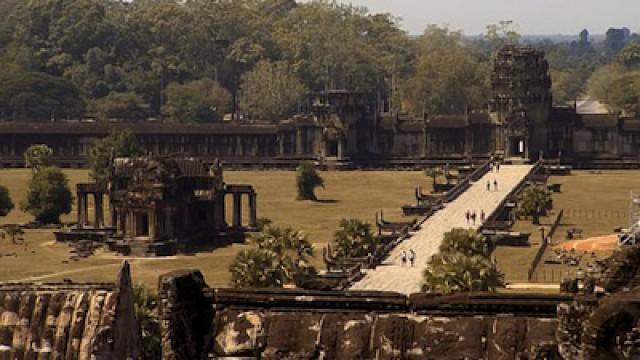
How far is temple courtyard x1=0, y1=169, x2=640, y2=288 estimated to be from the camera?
194 ft

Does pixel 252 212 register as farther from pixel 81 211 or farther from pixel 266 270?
pixel 266 270

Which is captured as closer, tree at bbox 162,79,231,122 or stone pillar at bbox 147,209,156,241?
stone pillar at bbox 147,209,156,241

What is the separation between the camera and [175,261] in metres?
63.3

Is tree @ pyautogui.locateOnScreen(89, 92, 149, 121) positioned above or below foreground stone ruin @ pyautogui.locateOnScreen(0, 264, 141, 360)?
above

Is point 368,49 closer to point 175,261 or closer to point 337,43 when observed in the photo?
point 337,43

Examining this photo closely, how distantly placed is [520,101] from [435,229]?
159 feet

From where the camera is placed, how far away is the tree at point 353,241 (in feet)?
191

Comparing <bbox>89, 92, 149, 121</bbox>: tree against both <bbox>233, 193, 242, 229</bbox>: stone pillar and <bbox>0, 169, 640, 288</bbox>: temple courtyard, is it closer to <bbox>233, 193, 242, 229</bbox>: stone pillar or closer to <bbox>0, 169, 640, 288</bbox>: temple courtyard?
<bbox>0, 169, 640, 288</bbox>: temple courtyard

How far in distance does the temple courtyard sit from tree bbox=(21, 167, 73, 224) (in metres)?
2.06

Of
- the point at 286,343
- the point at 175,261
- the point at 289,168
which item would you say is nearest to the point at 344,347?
the point at 286,343

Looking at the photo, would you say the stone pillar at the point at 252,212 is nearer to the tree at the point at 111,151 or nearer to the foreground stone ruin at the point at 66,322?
the tree at the point at 111,151

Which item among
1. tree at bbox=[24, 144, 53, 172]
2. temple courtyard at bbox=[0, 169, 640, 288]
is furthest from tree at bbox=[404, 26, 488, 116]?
tree at bbox=[24, 144, 53, 172]

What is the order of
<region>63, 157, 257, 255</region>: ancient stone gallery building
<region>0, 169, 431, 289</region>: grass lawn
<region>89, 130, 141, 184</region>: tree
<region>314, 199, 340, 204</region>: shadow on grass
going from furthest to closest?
<region>314, 199, 340, 204</region>: shadow on grass < <region>89, 130, 141, 184</region>: tree < <region>63, 157, 257, 255</region>: ancient stone gallery building < <region>0, 169, 431, 289</region>: grass lawn

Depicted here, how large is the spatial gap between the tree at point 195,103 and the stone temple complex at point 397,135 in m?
26.7
